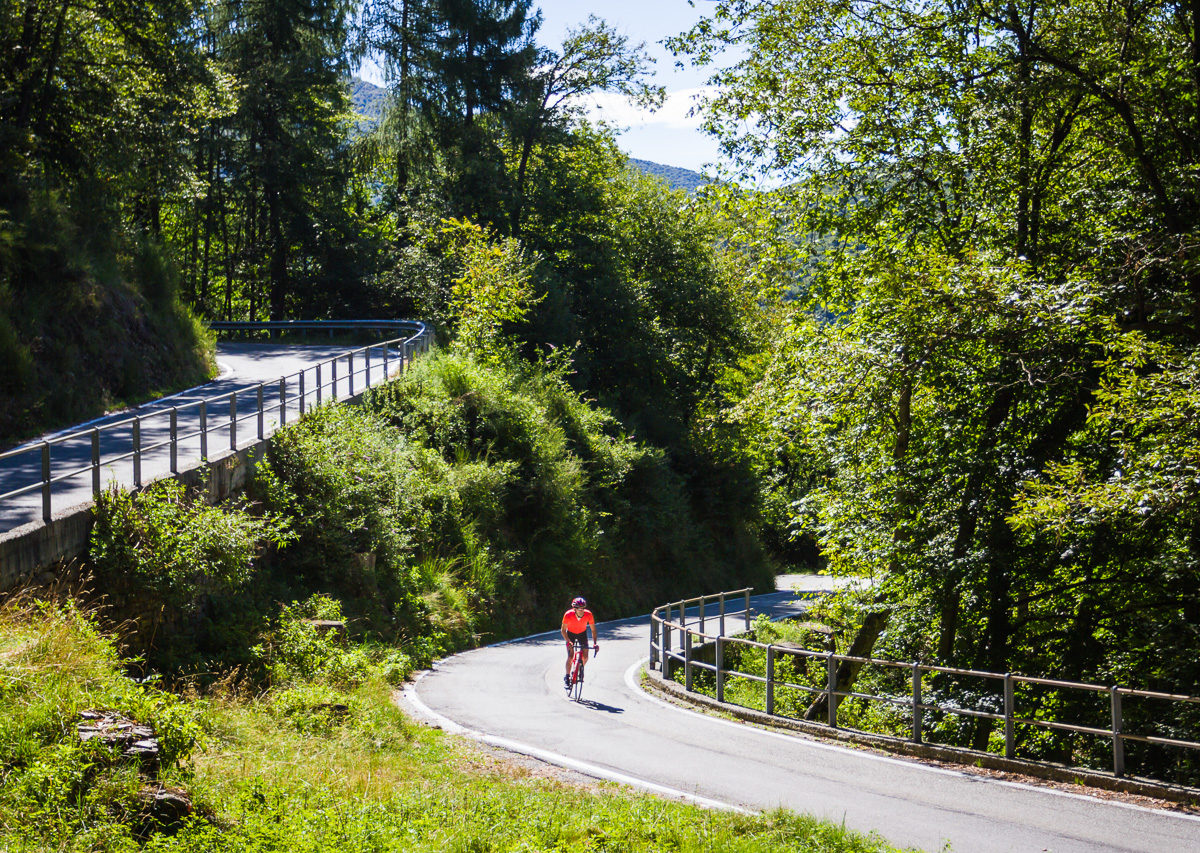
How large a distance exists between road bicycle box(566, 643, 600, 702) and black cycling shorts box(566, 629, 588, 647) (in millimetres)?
56

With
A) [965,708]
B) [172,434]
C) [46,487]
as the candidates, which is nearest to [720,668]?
[965,708]

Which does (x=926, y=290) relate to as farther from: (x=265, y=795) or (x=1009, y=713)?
(x=265, y=795)

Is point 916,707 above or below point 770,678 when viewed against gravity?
above

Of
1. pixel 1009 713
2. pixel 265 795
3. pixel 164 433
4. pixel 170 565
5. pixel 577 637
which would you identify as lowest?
pixel 577 637

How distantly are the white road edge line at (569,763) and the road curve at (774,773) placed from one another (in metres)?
0.02

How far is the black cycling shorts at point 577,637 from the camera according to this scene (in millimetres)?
15625

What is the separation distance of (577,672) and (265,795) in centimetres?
804

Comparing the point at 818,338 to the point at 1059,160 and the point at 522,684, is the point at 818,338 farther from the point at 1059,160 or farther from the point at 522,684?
the point at 522,684

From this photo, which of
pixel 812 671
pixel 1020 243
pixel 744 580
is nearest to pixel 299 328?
pixel 744 580

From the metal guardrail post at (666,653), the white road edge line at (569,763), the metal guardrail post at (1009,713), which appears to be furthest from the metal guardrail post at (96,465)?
the metal guardrail post at (1009,713)

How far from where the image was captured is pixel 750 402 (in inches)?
720

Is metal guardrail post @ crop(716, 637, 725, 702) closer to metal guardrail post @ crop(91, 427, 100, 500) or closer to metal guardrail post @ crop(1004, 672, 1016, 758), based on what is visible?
metal guardrail post @ crop(1004, 672, 1016, 758)

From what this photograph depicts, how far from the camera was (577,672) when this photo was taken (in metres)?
15.5

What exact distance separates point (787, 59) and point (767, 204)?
2.52 meters
